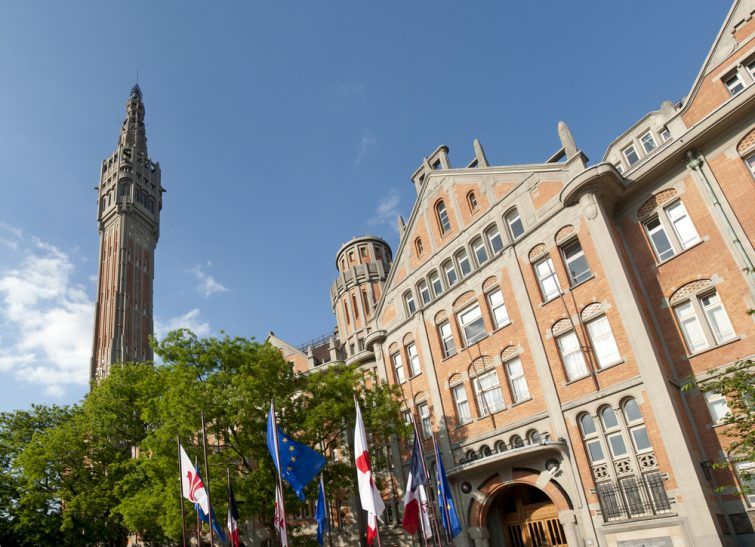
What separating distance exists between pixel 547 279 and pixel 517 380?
481 cm

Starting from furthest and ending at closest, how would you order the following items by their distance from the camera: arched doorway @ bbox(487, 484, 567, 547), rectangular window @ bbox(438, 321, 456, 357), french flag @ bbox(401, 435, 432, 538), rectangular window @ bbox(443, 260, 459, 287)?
rectangular window @ bbox(443, 260, 459, 287), rectangular window @ bbox(438, 321, 456, 357), arched doorway @ bbox(487, 484, 567, 547), french flag @ bbox(401, 435, 432, 538)

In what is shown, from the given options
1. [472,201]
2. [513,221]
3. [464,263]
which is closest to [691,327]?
[513,221]

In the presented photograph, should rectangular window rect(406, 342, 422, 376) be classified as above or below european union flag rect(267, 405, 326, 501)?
above

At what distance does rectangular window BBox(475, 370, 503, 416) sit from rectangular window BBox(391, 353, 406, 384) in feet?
19.4

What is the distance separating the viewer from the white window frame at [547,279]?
23.9 meters

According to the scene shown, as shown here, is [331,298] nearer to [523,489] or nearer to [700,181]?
[523,489]

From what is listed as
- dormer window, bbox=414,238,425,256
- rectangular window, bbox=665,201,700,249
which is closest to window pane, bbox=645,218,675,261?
rectangular window, bbox=665,201,700,249

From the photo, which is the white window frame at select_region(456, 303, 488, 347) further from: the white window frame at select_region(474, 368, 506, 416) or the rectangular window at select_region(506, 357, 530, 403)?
A: the rectangular window at select_region(506, 357, 530, 403)

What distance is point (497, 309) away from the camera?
26.6m

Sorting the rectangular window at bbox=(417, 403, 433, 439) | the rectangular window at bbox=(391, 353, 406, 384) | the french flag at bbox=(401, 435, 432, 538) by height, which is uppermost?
the rectangular window at bbox=(391, 353, 406, 384)

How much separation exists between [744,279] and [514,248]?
961 centimetres

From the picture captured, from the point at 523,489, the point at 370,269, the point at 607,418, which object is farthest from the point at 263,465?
the point at 370,269

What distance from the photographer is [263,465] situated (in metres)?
23.8

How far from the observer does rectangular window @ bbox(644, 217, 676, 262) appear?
840 inches
